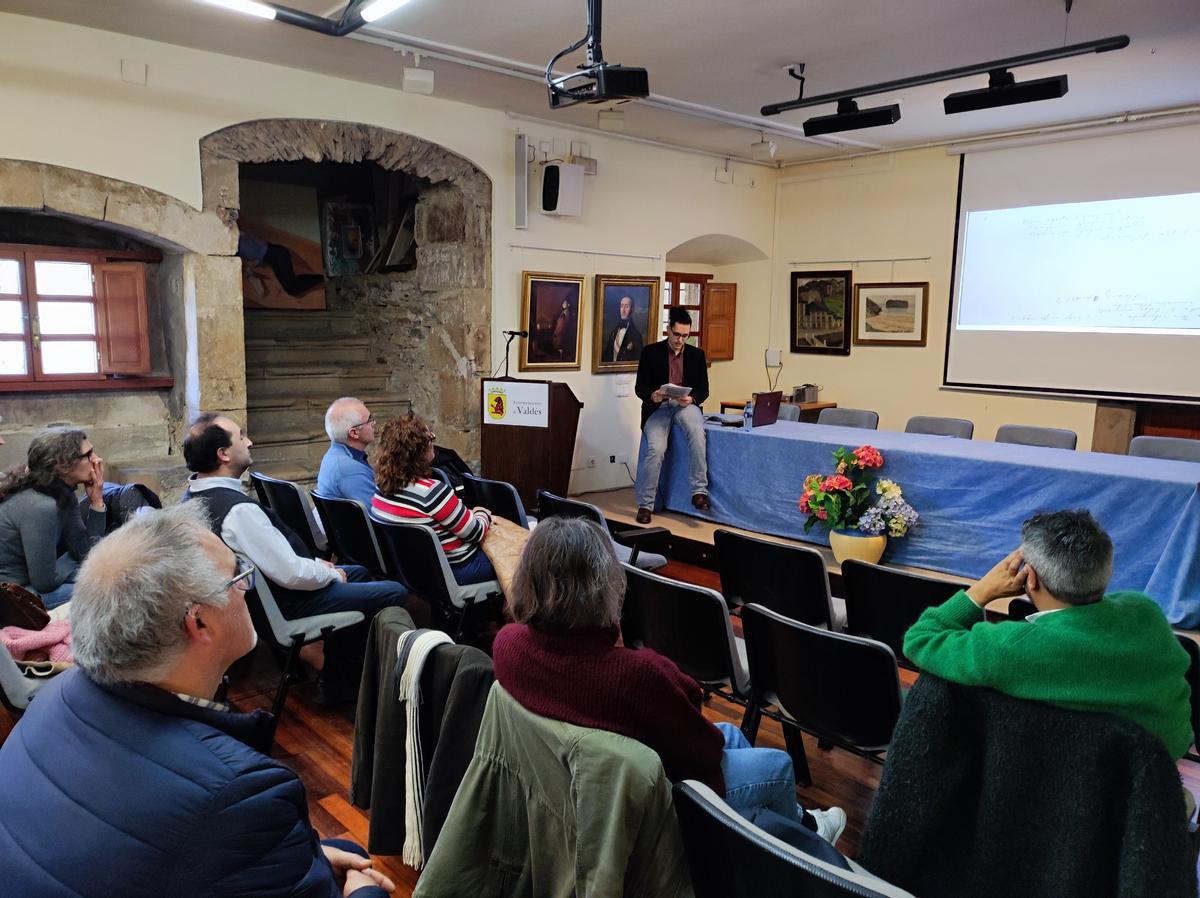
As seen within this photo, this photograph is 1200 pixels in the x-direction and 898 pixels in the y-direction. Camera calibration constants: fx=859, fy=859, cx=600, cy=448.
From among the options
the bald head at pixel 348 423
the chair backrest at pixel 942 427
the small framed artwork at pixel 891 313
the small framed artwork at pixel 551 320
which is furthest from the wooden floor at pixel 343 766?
the small framed artwork at pixel 891 313

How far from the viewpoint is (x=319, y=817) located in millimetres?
2768

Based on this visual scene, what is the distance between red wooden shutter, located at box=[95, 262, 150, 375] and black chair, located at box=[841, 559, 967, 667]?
16.0ft

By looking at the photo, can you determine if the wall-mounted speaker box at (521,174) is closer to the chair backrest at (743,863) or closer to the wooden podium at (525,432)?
the wooden podium at (525,432)

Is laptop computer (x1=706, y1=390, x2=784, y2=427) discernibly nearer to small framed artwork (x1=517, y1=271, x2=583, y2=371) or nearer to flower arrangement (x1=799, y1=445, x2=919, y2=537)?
flower arrangement (x1=799, y1=445, x2=919, y2=537)

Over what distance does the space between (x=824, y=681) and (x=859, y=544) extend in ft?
9.22

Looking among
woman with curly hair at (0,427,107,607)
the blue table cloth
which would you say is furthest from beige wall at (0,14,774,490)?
woman with curly hair at (0,427,107,607)

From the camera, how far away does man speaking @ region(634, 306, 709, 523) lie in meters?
6.31

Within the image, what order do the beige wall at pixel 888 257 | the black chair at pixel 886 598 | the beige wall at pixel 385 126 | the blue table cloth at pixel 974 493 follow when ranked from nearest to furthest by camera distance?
the black chair at pixel 886 598 → the blue table cloth at pixel 974 493 → the beige wall at pixel 385 126 → the beige wall at pixel 888 257

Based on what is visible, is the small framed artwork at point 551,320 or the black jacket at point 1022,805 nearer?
Result: the black jacket at point 1022,805

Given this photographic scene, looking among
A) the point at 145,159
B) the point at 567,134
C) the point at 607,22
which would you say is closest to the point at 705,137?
the point at 567,134

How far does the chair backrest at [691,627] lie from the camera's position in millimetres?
2770

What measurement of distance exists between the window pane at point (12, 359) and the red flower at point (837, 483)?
501 cm

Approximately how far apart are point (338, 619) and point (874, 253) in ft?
22.9

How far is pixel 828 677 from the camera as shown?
2.47 meters
